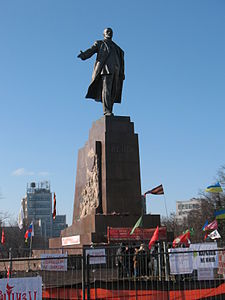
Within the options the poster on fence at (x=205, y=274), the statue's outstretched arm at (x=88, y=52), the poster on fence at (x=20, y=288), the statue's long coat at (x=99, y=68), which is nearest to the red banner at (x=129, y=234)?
the statue's long coat at (x=99, y=68)

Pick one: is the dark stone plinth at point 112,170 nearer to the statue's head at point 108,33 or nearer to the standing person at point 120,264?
the statue's head at point 108,33

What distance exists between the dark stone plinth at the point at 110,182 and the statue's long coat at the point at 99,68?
5.34 ft

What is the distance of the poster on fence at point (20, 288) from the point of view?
7.86 m

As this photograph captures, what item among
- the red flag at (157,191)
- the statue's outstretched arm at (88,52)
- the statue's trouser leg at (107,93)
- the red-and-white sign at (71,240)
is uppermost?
the statue's outstretched arm at (88,52)

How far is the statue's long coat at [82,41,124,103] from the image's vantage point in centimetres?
2134

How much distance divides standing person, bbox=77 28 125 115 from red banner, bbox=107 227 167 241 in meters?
5.86

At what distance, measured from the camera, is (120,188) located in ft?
64.7

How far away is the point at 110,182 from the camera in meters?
19.6

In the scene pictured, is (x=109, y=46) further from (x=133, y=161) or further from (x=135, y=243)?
(x=135, y=243)

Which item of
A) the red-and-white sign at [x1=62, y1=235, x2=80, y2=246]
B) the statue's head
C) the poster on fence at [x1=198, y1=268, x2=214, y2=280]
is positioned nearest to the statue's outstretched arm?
the statue's head

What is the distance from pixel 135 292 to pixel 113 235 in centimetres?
794

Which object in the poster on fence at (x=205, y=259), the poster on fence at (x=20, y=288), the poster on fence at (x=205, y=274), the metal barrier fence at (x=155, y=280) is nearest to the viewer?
the poster on fence at (x=20, y=288)

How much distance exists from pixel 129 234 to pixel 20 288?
10.3 metres

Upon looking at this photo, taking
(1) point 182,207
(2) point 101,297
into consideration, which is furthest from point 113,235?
(1) point 182,207
